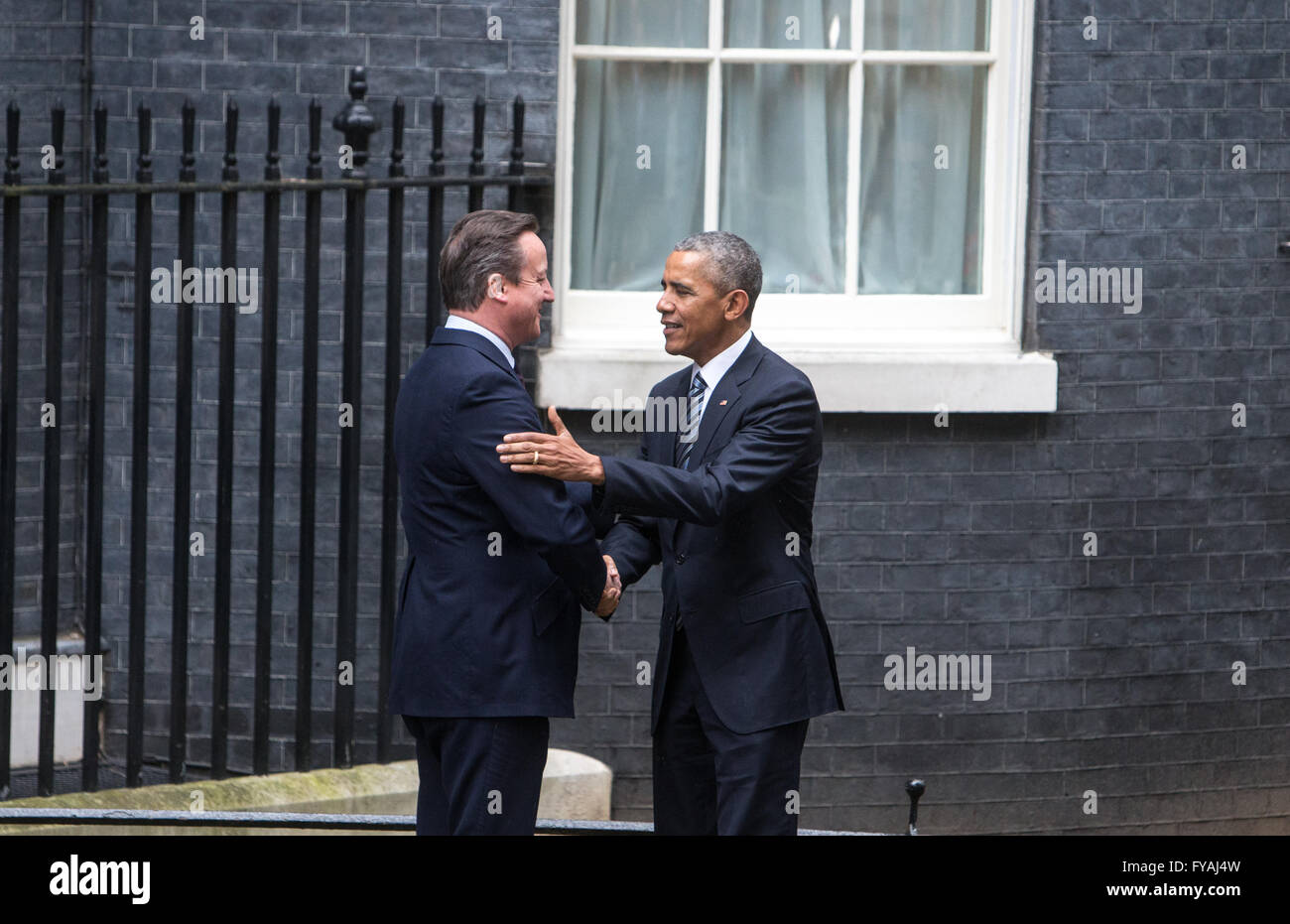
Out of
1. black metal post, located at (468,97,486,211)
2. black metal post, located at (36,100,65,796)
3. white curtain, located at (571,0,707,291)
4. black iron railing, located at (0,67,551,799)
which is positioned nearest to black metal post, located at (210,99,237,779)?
black iron railing, located at (0,67,551,799)

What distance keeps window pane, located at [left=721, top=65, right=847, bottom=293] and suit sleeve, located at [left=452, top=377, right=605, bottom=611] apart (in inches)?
106

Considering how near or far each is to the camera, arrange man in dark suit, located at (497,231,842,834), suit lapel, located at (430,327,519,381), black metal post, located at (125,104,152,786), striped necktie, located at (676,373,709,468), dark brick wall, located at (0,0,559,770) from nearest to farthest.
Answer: suit lapel, located at (430,327,519,381), man in dark suit, located at (497,231,842,834), striped necktie, located at (676,373,709,468), black metal post, located at (125,104,152,786), dark brick wall, located at (0,0,559,770)

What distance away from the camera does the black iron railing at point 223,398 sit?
5.56 m

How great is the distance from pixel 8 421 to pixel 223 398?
70 cm

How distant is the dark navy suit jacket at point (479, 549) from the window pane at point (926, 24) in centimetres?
298

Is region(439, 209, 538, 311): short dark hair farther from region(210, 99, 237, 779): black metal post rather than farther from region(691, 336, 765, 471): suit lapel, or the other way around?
region(210, 99, 237, 779): black metal post

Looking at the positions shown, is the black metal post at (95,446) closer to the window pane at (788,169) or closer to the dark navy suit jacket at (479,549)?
the dark navy suit jacket at (479,549)

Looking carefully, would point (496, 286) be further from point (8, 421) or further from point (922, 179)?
point (922, 179)

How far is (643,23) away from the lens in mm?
6613

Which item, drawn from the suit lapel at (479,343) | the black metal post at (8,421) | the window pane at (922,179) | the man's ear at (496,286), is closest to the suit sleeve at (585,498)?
the suit lapel at (479,343)

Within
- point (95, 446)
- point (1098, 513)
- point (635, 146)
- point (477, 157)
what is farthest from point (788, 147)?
point (95, 446)

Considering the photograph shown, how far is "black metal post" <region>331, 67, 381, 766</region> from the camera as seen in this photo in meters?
6.00
